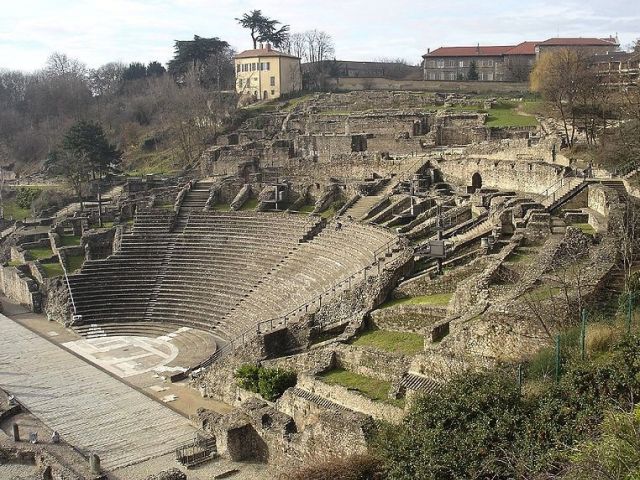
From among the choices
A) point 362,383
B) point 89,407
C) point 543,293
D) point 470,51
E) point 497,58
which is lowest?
point 89,407

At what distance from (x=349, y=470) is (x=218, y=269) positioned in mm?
21416

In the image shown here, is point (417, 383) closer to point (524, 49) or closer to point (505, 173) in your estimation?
point (505, 173)

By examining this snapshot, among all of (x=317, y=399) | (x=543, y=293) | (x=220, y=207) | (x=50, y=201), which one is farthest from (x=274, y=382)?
(x=50, y=201)

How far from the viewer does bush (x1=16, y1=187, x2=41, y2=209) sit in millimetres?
56653

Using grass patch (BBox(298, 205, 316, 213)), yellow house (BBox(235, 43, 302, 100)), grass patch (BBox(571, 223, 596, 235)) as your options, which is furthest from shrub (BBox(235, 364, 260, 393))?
yellow house (BBox(235, 43, 302, 100))

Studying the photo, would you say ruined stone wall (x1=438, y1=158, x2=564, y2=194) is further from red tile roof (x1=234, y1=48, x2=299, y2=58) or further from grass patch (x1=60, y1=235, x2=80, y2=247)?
red tile roof (x1=234, y1=48, x2=299, y2=58)

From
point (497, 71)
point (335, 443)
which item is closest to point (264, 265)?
point (335, 443)

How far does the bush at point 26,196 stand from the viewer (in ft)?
186

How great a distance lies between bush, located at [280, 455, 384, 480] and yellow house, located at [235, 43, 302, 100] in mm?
61144

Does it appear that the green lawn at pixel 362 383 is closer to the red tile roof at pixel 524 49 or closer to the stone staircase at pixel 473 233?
the stone staircase at pixel 473 233

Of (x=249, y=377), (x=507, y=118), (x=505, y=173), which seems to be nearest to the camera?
(x=249, y=377)

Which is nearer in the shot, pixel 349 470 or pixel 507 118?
pixel 349 470

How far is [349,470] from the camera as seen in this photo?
13.7 metres

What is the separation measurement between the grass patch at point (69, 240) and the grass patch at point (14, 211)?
13832 mm
